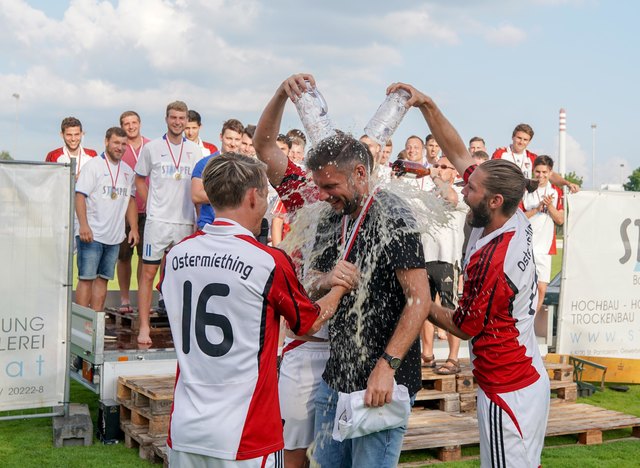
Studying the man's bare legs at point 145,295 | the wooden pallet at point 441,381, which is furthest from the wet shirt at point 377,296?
the man's bare legs at point 145,295

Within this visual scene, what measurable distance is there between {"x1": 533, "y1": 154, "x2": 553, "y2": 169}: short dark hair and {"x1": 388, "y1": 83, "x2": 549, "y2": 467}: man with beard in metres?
6.12

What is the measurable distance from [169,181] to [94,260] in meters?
1.32

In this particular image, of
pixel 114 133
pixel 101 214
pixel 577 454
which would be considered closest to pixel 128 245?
pixel 101 214

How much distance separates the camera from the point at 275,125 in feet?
14.7

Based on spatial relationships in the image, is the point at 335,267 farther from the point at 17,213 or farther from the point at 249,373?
the point at 17,213

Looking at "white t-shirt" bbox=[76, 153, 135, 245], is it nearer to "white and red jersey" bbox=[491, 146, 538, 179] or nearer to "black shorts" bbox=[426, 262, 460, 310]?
"black shorts" bbox=[426, 262, 460, 310]

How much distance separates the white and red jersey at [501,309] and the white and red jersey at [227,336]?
1.06 meters

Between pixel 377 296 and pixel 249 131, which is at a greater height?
pixel 249 131

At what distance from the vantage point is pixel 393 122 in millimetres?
4379

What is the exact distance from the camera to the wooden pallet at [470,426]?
22.7 ft

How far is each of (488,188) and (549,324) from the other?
6424 mm

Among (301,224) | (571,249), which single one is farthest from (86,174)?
(571,249)

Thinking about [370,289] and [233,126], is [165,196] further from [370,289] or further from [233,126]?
[370,289]

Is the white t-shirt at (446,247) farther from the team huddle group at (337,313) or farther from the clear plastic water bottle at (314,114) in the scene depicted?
the clear plastic water bottle at (314,114)
